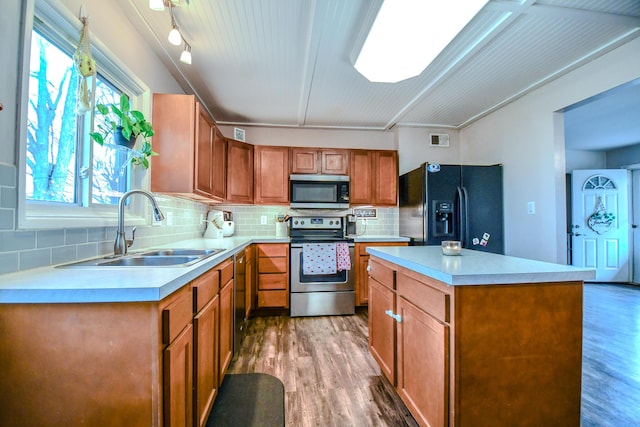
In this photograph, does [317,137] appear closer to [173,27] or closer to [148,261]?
[173,27]

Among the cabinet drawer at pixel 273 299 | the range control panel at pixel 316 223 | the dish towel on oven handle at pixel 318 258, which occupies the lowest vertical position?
the cabinet drawer at pixel 273 299

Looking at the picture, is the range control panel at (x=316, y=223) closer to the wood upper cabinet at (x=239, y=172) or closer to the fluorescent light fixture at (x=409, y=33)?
the wood upper cabinet at (x=239, y=172)

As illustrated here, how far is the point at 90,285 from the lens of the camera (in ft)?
2.72

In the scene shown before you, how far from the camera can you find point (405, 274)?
1452mm

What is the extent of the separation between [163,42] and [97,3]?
1.76 feet

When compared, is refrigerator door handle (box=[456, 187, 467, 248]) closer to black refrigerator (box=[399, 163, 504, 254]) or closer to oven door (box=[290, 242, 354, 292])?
black refrigerator (box=[399, 163, 504, 254])

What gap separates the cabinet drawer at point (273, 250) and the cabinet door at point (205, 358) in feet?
4.88

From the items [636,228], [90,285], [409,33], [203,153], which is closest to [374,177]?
[409,33]

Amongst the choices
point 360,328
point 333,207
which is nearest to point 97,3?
point 333,207

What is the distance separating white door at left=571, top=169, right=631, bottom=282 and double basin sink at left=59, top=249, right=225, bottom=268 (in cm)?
594

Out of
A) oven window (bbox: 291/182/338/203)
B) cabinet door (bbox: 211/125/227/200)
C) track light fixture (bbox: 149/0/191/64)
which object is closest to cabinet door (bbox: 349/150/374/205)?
oven window (bbox: 291/182/338/203)

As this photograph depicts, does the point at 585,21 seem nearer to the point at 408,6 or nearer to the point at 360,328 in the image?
the point at 408,6

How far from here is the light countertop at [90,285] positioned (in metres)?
0.78

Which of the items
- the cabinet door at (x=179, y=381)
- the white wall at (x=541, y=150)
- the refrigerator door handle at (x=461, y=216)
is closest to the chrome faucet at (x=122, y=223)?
the cabinet door at (x=179, y=381)
